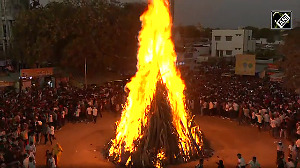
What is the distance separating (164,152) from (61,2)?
25802 mm

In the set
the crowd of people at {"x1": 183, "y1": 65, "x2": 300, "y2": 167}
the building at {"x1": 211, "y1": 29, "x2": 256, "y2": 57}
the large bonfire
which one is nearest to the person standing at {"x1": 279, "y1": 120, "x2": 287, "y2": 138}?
the crowd of people at {"x1": 183, "y1": 65, "x2": 300, "y2": 167}

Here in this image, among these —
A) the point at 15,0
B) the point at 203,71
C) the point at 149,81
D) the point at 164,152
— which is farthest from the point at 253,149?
the point at 15,0

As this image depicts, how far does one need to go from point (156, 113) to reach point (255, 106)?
816 cm

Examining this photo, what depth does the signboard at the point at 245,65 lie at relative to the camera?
34144mm

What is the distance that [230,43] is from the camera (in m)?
60.4

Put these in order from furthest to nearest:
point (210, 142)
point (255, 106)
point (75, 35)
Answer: point (75, 35) < point (255, 106) < point (210, 142)

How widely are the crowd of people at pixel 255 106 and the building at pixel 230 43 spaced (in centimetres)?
2989

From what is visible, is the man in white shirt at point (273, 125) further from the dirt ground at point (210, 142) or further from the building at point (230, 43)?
the building at point (230, 43)

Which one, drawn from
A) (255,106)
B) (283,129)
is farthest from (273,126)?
(255,106)

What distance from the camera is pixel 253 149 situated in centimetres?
1631

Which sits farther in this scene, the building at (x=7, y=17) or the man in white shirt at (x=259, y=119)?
the building at (x=7, y=17)

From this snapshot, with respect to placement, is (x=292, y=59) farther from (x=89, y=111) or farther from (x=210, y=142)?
(x=89, y=111)

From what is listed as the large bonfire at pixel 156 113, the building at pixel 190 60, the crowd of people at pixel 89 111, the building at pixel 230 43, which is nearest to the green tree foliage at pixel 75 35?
the crowd of people at pixel 89 111

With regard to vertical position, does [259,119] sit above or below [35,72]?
below
